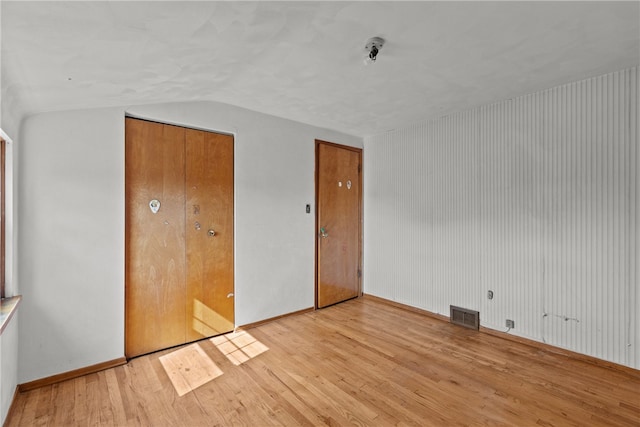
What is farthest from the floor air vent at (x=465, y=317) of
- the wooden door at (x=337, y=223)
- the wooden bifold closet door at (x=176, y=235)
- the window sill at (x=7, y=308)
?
the window sill at (x=7, y=308)

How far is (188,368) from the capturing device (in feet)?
8.29

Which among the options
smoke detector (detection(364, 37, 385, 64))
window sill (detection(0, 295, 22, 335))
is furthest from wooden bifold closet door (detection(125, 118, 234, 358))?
smoke detector (detection(364, 37, 385, 64))

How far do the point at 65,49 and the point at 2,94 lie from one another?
573mm

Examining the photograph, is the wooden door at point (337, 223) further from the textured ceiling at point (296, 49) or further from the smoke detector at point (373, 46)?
the smoke detector at point (373, 46)

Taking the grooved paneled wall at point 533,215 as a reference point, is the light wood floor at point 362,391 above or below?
below

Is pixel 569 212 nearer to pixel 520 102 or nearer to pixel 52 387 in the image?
pixel 520 102

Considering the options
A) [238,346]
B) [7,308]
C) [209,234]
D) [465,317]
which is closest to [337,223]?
[209,234]

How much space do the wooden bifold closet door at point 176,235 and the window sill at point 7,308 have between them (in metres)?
0.71

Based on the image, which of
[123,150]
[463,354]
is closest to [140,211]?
[123,150]

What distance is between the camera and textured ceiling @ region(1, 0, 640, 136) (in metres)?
1.37

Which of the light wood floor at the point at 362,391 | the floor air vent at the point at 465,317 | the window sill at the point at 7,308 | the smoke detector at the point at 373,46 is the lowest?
the light wood floor at the point at 362,391

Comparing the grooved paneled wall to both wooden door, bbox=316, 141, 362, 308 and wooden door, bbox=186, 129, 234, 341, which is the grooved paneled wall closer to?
wooden door, bbox=316, 141, 362, 308

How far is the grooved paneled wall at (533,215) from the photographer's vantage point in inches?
96.9

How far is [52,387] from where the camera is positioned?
7.31ft
